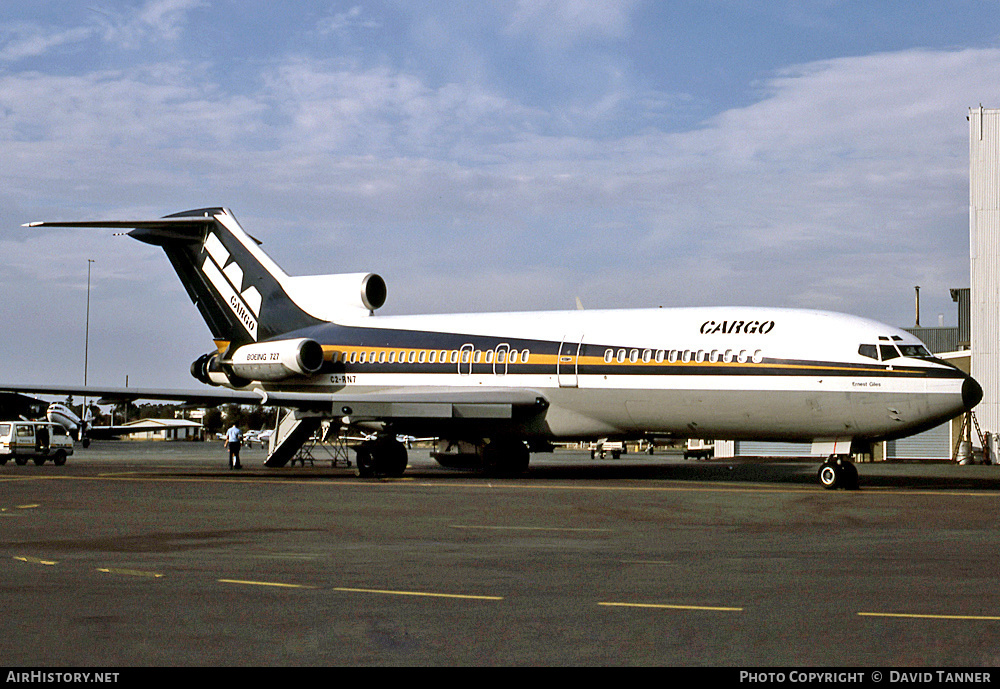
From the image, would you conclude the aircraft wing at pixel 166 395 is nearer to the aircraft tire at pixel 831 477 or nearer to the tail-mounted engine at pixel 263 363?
the tail-mounted engine at pixel 263 363

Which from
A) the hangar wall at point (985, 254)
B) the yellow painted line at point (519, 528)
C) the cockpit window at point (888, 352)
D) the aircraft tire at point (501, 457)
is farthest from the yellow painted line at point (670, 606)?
the hangar wall at point (985, 254)

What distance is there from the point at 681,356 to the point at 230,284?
15.8 m

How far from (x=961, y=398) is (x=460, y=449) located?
55.9 feet

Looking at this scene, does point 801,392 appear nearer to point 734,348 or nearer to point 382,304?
point 734,348

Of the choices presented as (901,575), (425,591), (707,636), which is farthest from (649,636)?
(901,575)

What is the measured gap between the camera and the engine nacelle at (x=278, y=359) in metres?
31.9

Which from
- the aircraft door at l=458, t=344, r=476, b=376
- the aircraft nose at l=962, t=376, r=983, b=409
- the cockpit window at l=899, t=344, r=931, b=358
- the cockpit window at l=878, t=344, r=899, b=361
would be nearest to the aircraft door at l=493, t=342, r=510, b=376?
the aircraft door at l=458, t=344, r=476, b=376

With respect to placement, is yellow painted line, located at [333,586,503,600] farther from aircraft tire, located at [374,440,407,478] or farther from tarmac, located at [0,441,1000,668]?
aircraft tire, located at [374,440,407,478]

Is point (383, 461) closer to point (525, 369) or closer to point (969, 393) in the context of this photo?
point (525, 369)

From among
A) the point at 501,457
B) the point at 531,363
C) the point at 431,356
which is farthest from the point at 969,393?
the point at 431,356

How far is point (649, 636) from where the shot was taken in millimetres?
7168

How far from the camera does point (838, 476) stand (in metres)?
23.6

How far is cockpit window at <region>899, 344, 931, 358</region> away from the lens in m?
23.5

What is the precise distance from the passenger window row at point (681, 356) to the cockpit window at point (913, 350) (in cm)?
297
